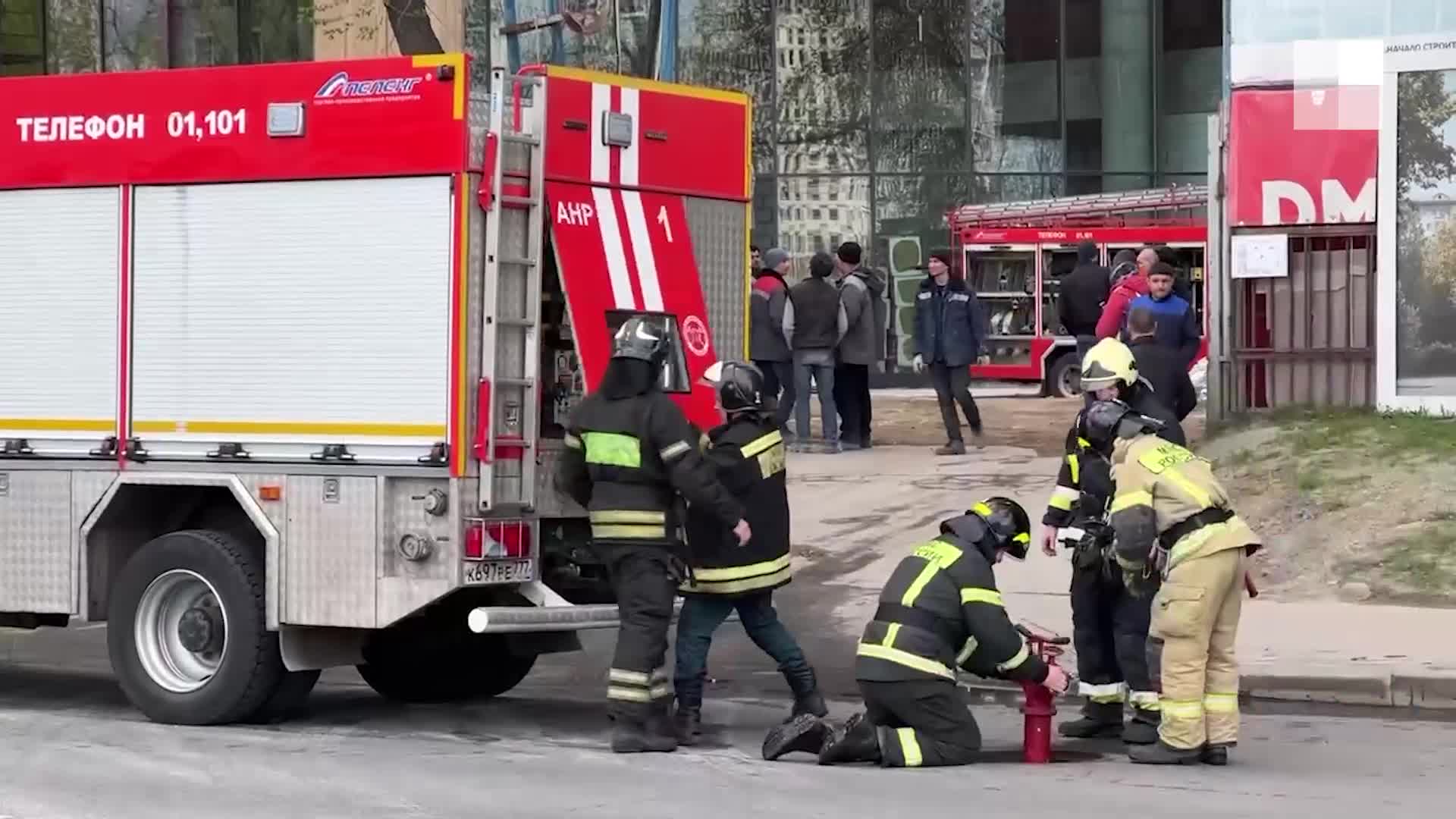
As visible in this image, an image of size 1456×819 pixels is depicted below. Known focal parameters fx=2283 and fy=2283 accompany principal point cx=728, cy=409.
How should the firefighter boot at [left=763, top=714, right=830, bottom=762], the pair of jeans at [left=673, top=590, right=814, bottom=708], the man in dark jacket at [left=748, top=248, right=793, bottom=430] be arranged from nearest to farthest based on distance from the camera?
the firefighter boot at [left=763, top=714, right=830, bottom=762]
the pair of jeans at [left=673, top=590, right=814, bottom=708]
the man in dark jacket at [left=748, top=248, right=793, bottom=430]

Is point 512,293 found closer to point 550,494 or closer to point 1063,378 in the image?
point 550,494

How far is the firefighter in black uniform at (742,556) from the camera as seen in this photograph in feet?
31.6

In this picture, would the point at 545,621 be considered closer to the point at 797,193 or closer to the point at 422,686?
the point at 422,686

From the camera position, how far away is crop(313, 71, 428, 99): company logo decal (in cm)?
952

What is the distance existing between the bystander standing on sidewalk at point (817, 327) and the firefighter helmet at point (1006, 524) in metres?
9.93

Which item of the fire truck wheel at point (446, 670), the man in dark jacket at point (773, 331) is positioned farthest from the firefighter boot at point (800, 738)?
the man in dark jacket at point (773, 331)

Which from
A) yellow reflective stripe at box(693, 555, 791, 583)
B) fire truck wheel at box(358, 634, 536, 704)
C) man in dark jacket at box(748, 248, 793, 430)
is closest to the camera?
yellow reflective stripe at box(693, 555, 791, 583)

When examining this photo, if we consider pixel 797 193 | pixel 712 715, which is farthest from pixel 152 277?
pixel 797 193

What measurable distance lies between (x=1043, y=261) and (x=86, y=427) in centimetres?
1951

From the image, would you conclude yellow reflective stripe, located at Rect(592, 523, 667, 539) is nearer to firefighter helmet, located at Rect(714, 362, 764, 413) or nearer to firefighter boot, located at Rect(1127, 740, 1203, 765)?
firefighter helmet, located at Rect(714, 362, 764, 413)

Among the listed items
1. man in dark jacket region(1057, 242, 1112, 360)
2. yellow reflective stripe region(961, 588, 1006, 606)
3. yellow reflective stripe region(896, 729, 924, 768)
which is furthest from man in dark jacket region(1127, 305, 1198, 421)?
man in dark jacket region(1057, 242, 1112, 360)

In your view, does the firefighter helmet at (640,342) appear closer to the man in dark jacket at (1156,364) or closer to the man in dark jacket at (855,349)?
the man in dark jacket at (1156,364)

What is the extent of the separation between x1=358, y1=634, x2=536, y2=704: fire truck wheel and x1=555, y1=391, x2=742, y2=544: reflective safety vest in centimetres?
182

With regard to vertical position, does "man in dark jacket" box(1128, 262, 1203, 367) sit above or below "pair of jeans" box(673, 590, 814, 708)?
above
